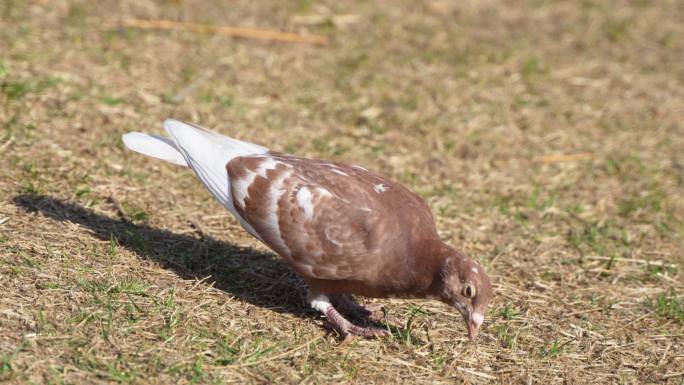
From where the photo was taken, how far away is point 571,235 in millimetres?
6414

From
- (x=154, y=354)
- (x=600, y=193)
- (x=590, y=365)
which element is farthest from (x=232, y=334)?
(x=600, y=193)

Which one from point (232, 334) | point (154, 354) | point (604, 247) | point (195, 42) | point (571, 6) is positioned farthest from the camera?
point (571, 6)

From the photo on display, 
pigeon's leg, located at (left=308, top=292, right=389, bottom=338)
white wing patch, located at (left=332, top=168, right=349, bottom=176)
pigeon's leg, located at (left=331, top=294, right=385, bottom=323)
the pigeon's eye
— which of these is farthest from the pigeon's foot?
white wing patch, located at (left=332, top=168, right=349, bottom=176)

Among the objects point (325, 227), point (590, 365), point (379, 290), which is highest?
point (325, 227)

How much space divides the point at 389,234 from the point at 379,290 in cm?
32

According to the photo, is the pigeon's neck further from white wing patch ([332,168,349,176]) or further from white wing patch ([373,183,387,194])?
white wing patch ([332,168,349,176])

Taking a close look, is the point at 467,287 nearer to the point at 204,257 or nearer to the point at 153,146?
the point at 204,257

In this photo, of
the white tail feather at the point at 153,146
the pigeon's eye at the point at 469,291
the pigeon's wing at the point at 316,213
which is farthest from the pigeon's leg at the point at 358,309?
the white tail feather at the point at 153,146

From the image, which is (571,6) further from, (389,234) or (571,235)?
(389,234)

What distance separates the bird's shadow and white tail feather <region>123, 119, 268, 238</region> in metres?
0.44

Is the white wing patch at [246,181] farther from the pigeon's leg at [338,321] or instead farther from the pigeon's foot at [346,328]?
the pigeon's foot at [346,328]

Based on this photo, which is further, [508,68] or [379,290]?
[508,68]

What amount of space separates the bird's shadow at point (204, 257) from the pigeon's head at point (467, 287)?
933 mm

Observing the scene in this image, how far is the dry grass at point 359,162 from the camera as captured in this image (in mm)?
4512
